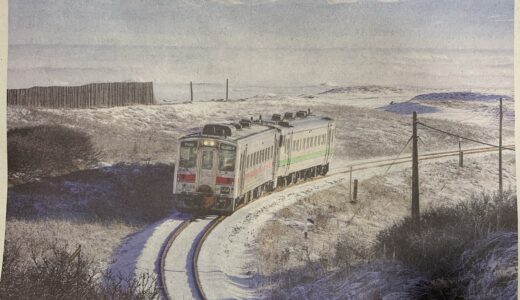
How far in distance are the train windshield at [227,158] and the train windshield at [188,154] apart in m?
0.46

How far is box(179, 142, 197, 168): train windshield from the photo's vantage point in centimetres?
983

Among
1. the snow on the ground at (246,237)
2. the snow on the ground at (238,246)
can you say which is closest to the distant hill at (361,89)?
the snow on the ground at (246,237)

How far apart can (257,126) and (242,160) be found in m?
0.72

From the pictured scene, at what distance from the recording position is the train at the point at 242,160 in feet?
32.0

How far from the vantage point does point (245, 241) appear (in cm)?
902

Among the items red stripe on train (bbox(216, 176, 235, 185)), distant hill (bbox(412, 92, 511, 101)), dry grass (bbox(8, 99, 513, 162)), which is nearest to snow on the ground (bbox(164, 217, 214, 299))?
red stripe on train (bbox(216, 176, 235, 185))

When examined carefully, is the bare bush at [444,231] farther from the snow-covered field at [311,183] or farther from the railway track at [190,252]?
the railway track at [190,252]

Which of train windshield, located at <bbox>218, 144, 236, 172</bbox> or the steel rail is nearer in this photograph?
the steel rail

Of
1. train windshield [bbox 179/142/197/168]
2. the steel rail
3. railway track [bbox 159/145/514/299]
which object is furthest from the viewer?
train windshield [bbox 179/142/197/168]

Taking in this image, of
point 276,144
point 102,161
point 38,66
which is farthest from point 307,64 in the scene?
point 38,66

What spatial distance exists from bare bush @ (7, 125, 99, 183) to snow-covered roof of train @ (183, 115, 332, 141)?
169 centimetres

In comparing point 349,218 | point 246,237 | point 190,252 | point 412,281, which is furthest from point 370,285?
point 190,252

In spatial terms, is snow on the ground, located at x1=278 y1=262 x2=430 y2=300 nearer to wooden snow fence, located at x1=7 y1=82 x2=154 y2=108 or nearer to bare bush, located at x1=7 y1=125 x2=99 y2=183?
bare bush, located at x1=7 y1=125 x2=99 y2=183

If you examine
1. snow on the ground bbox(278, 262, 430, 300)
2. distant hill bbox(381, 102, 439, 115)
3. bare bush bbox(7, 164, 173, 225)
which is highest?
distant hill bbox(381, 102, 439, 115)
